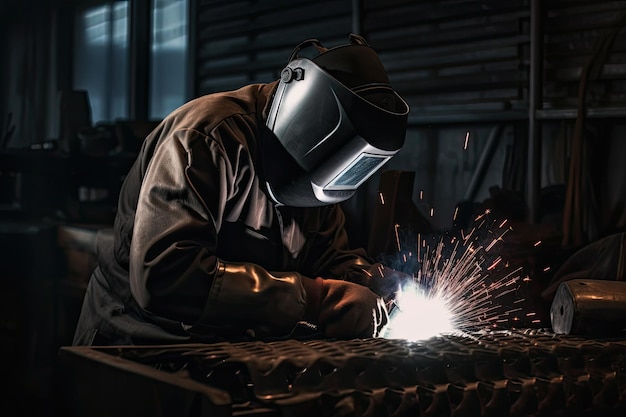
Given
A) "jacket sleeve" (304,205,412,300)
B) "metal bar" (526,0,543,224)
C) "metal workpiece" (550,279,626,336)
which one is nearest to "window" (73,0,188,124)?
"metal bar" (526,0,543,224)

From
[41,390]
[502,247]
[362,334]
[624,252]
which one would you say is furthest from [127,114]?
[362,334]

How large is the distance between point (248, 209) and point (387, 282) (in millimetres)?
394

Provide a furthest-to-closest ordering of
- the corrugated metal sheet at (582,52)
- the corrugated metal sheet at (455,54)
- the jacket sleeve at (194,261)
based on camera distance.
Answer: the corrugated metal sheet at (455,54)
the corrugated metal sheet at (582,52)
the jacket sleeve at (194,261)

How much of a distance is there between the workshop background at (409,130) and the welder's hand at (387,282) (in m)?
1.03

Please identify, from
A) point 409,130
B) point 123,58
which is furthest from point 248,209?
point 123,58

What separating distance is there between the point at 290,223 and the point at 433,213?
6.92ft

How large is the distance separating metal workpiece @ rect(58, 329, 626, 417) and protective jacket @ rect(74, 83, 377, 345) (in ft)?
0.71

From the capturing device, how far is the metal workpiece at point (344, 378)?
1.50 metres

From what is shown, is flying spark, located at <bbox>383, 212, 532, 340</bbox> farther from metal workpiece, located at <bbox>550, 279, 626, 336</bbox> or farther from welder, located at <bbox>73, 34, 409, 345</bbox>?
metal workpiece, located at <bbox>550, 279, 626, 336</bbox>

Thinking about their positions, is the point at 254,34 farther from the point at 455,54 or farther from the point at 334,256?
the point at 334,256

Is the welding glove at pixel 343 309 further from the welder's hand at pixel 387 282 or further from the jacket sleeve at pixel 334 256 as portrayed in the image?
the jacket sleeve at pixel 334 256

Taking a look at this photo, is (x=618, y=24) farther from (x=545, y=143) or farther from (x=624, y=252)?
(x=624, y=252)

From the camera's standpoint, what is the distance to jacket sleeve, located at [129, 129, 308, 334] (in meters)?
1.88

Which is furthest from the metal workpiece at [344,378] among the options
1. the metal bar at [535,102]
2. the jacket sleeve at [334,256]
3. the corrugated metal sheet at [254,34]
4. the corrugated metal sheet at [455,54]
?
the corrugated metal sheet at [254,34]
